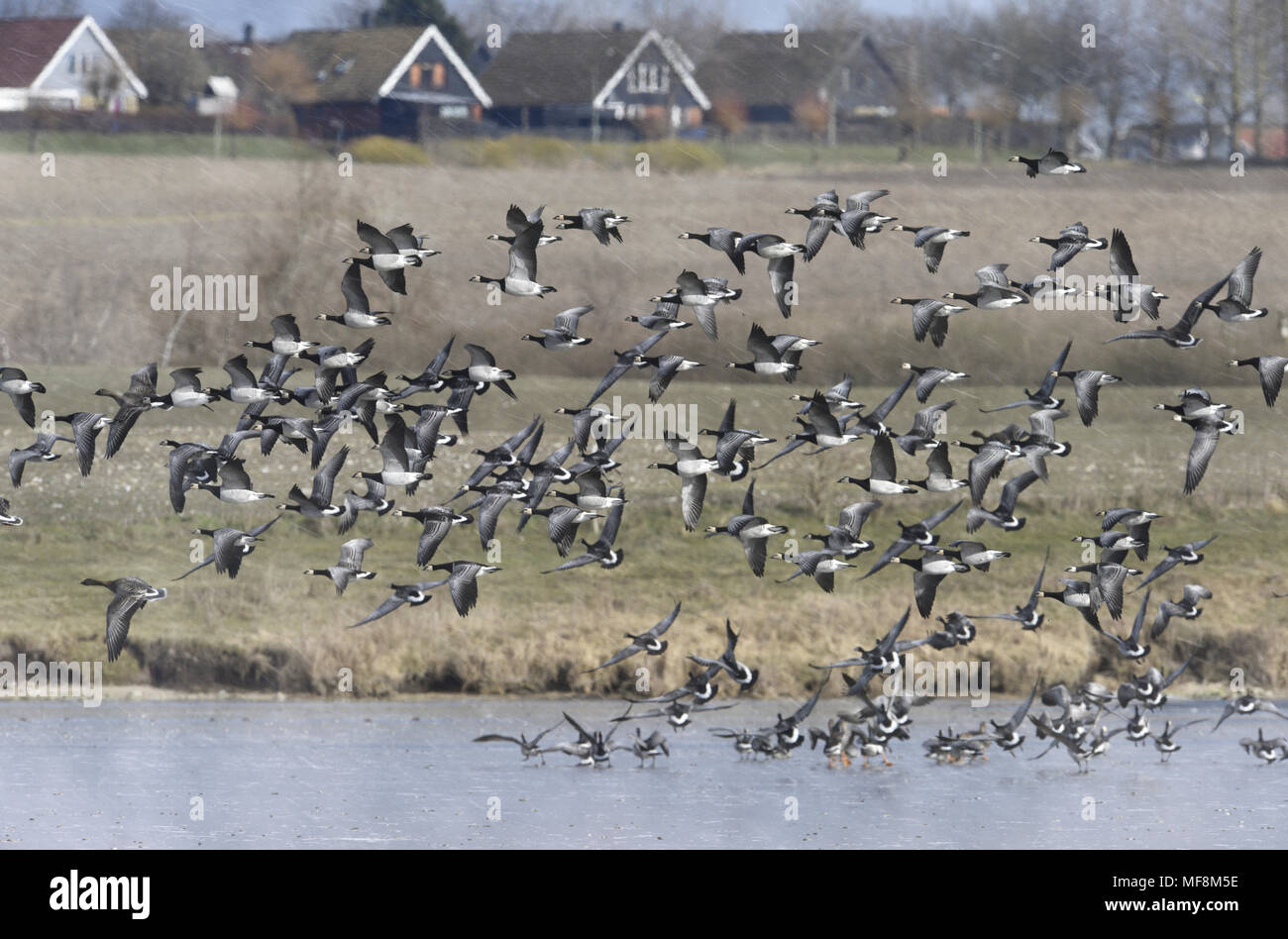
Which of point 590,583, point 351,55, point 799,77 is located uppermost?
point 351,55

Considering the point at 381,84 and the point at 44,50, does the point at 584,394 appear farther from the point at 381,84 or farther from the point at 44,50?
the point at 44,50

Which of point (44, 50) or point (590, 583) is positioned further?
point (44, 50)

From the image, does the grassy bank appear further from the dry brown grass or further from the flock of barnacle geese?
the flock of barnacle geese

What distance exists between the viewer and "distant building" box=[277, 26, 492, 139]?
73812 mm

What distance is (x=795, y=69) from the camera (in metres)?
75.7

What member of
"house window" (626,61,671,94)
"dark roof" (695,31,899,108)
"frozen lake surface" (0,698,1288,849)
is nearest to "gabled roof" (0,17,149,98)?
"house window" (626,61,671,94)

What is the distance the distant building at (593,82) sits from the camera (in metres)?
76.6

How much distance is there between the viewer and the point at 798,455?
182 ft

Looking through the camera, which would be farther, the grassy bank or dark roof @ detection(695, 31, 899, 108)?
dark roof @ detection(695, 31, 899, 108)

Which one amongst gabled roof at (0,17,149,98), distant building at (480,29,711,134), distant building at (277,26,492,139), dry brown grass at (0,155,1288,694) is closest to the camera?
dry brown grass at (0,155,1288,694)

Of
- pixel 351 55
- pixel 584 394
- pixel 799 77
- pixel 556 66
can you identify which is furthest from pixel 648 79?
pixel 584 394

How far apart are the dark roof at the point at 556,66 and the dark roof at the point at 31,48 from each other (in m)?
14.9

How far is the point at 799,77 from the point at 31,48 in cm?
2693

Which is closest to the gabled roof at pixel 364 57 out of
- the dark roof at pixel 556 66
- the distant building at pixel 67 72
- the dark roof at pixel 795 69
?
the dark roof at pixel 556 66
